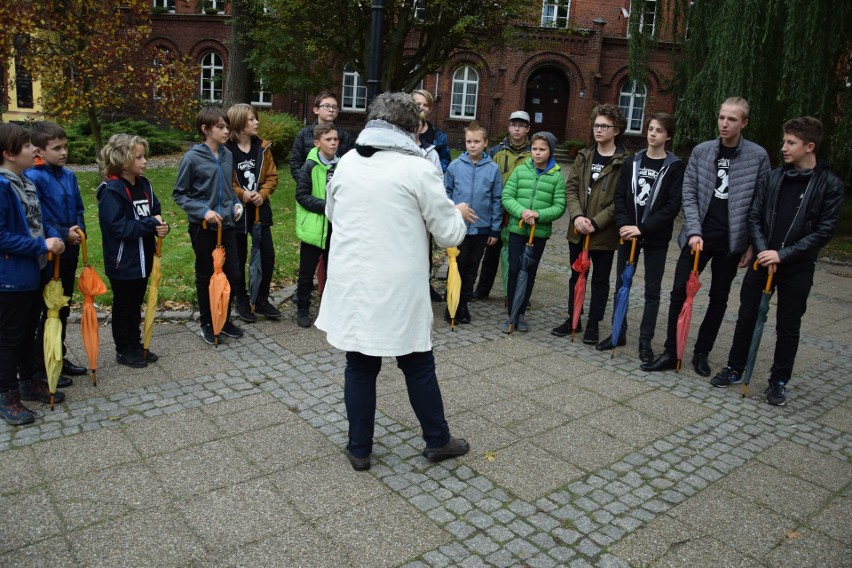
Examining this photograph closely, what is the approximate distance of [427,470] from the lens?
4.41 metres

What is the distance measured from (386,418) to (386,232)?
1.68 meters

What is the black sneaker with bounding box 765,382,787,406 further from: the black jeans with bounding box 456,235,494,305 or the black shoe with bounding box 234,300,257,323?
the black shoe with bounding box 234,300,257,323

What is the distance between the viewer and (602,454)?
4758 mm

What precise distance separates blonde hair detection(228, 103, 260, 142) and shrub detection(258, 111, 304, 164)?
12645 millimetres

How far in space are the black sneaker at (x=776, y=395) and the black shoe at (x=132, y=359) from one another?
5.01 m

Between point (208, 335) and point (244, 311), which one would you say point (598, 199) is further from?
point (208, 335)

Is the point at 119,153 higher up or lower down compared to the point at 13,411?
higher up

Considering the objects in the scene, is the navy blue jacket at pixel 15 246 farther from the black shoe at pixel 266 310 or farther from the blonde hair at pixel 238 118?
the black shoe at pixel 266 310

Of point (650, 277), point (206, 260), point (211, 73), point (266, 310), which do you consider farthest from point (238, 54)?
point (650, 277)

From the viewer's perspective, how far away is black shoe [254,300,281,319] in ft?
24.0

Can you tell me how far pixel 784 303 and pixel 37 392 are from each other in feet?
18.6

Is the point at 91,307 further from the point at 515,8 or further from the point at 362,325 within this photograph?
the point at 515,8

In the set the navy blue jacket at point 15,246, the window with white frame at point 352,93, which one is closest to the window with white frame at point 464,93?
the window with white frame at point 352,93

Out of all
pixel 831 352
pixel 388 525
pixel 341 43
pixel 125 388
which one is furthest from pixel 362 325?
pixel 341 43
